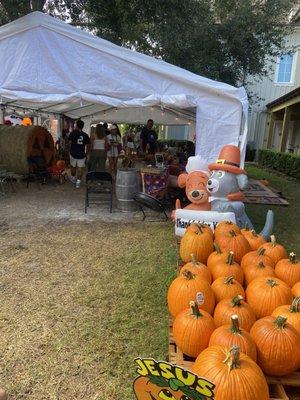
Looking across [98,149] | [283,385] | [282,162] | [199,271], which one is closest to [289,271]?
[199,271]

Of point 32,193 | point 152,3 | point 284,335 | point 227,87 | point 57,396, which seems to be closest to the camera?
point 284,335

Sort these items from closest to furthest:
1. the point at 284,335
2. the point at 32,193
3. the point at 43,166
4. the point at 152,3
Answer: the point at 284,335 < the point at 152,3 < the point at 32,193 < the point at 43,166

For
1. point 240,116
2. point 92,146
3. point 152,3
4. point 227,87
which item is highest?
point 152,3

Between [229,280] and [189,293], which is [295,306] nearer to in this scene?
[229,280]

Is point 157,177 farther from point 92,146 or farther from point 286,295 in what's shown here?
point 286,295

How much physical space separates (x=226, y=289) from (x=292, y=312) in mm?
509

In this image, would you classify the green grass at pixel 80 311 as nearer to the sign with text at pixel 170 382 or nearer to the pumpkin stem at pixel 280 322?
the sign with text at pixel 170 382

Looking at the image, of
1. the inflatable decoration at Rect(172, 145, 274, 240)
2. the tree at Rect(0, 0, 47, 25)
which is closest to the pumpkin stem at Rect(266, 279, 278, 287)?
the inflatable decoration at Rect(172, 145, 274, 240)

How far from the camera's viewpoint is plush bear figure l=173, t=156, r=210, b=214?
17.3ft

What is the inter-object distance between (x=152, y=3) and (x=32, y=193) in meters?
5.45

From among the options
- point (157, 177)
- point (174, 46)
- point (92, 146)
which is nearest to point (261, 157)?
point (174, 46)

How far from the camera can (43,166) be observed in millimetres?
10844

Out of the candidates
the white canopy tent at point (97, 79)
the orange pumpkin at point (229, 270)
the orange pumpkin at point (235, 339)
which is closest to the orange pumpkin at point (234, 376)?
the orange pumpkin at point (235, 339)

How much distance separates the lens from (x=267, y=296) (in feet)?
8.18
